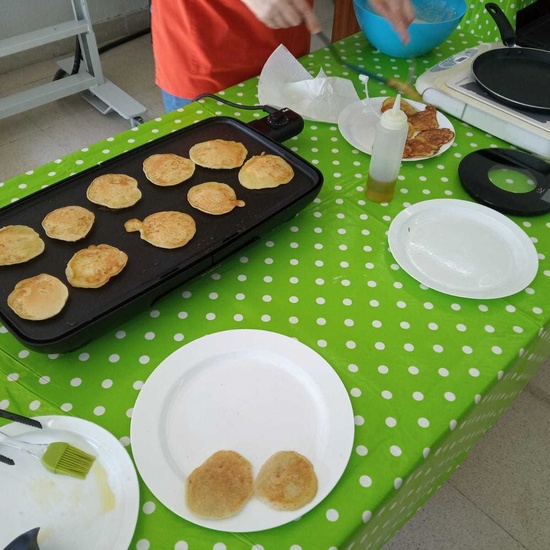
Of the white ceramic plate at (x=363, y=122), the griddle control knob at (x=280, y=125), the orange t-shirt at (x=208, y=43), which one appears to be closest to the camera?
the griddle control knob at (x=280, y=125)

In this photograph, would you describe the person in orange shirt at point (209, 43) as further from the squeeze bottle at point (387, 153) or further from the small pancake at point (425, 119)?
the squeeze bottle at point (387, 153)

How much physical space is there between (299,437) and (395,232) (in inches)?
18.3

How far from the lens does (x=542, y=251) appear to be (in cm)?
103

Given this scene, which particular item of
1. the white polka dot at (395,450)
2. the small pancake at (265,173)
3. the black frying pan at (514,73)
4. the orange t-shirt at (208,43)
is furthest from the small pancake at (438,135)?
the white polka dot at (395,450)

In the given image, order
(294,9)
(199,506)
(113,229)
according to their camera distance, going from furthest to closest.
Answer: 1. (294,9)
2. (113,229)
3. (199,506)

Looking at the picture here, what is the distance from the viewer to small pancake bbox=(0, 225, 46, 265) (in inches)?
33.6

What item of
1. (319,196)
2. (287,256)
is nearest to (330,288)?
(287,256)

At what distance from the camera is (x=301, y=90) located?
1.36m

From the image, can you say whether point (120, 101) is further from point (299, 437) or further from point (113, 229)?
point (299, 437)

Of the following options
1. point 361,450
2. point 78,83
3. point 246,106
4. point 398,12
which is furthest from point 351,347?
point 78,83

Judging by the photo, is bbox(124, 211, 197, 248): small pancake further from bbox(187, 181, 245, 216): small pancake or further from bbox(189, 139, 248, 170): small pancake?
bbox(189, 139, 248, 170): small pancake

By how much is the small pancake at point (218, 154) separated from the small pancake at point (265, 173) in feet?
0.09

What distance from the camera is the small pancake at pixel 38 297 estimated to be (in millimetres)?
780

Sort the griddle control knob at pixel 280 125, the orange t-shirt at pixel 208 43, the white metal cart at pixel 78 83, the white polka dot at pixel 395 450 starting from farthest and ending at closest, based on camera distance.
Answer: the white metal cart at pixel 78 83
the orange t-shirt at pixel 208 43
the griddle control knob at pixel 280 125
the white polka dot at pixel 395 450
